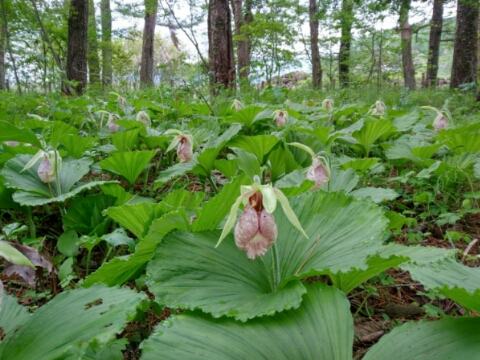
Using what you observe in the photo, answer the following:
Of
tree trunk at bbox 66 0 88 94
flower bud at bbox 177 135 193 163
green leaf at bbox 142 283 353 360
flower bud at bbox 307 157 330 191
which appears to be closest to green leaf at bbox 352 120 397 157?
flower bud at bbox 307 157 330 191

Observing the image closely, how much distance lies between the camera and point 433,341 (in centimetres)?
73

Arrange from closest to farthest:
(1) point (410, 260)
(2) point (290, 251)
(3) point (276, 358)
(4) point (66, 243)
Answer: (3) point (276, 358), (1) point (410, 260), (2) point (290, 251), (4) point (66, 243)

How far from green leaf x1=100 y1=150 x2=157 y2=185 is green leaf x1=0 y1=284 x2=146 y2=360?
4.14 ft

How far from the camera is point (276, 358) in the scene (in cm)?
72

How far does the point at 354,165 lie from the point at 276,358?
5.01 feet

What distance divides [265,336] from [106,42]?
1211cm

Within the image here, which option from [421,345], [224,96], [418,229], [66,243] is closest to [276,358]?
[421,345]

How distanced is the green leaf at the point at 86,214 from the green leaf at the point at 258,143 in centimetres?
89

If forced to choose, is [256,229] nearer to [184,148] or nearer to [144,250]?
[144,250]

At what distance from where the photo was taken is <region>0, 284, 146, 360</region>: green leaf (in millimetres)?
664

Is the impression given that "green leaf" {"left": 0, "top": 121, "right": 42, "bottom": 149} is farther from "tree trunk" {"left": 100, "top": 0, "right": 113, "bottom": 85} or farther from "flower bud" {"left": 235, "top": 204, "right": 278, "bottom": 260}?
"tree trunk" {"left": 100, "top": 0, "right": 113, "bottom": 85}

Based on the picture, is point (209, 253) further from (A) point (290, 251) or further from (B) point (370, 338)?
(B) point (370, 338)

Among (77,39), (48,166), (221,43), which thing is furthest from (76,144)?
(77,39)

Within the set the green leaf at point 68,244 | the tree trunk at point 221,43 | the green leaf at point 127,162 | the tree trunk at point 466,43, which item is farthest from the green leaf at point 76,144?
the tree trunk at point 466,43
